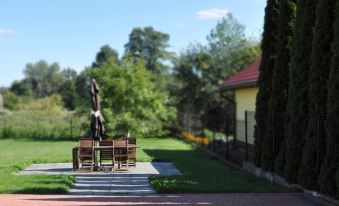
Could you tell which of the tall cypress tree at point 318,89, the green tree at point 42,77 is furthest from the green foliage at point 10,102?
the tall cypress tree at point 318,89

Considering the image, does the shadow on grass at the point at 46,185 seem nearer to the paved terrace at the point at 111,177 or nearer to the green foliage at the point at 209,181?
the paved terrace at the point at 111,177

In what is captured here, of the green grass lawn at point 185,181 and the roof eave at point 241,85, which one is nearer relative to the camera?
the green grass lawn at point 185,181

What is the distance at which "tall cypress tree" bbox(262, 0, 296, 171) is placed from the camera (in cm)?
1351

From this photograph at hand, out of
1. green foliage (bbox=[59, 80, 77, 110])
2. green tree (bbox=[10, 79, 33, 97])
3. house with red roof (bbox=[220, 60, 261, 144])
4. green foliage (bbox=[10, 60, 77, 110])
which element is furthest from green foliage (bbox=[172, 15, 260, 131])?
green tree (bbox=[10, 79, 33, 97])

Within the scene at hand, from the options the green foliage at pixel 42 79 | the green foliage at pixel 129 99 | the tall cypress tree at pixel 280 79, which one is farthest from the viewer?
the green foliage at pixel 42 79

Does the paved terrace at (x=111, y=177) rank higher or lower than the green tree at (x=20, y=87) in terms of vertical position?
lower

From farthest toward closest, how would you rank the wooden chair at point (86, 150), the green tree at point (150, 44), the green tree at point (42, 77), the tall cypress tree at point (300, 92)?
the green tree at point (42, 77), the green tree at point (150, 44), the wooden chair at point (86, 150), the tall cypress tree at point (300, 92)

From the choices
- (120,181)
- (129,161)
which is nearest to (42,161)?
(129,161)

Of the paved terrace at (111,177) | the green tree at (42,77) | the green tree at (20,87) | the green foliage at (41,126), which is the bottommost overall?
the paved terrace at (111,177)

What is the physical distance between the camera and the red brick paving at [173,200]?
9734mm

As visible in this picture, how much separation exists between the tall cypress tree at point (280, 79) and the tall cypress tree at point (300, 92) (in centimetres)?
134

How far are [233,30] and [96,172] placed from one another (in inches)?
1108

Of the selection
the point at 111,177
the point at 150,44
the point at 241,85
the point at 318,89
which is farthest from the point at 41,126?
the point at 150,44

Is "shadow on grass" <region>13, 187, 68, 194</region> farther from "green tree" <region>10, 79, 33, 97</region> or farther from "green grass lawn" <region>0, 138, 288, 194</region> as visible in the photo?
"green tree" <region>10, 79, 33, 97</region>
